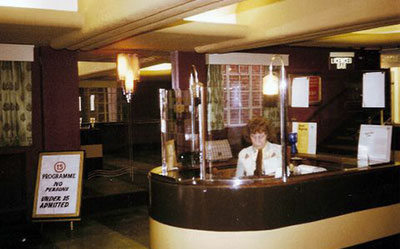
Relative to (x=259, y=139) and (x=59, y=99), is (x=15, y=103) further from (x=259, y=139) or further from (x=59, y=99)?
(x=259, y=139)

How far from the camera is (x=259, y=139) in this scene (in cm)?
481

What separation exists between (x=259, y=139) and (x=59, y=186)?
3.16 m

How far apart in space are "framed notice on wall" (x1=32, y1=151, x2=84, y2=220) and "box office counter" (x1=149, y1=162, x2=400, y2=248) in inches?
77.6

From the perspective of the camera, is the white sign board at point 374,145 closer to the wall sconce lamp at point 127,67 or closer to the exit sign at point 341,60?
the wall sconce lamp at point 127,67

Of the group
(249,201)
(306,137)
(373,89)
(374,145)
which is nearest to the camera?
(249,201)

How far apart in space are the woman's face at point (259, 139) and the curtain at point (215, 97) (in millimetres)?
3575

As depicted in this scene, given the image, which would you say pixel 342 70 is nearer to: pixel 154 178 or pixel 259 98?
pixel 259 98

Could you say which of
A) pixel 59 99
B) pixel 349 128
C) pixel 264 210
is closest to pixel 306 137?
pixel 264 210

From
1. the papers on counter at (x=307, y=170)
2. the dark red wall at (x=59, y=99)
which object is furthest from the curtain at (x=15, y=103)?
the papers on counter at (x=307, y=170)

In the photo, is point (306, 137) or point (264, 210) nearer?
point (264, 210)

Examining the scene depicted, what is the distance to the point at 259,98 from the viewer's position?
30.7ft

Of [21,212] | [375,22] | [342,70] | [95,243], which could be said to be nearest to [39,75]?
[21,212]

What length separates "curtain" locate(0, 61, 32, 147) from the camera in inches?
259

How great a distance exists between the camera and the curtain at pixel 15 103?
6.58m
